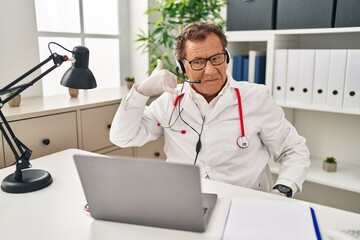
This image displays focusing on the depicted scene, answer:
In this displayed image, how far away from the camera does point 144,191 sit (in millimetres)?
825

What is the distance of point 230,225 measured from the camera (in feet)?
2.89

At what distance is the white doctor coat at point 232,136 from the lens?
137cm

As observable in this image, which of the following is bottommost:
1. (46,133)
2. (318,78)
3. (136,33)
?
(46,133)

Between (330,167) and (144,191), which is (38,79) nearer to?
(144,191)

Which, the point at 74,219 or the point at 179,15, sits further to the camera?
the point at 179,15

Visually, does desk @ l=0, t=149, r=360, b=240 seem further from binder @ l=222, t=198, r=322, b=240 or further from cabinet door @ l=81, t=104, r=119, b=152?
cabinet door @ l=81, t=104, r=119, b=152

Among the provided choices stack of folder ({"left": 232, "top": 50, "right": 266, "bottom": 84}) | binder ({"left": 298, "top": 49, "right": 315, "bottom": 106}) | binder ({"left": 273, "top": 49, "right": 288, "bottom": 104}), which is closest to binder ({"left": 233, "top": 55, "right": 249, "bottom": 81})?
stack of folder ({"left": 232, "top": 50, "right": 266, "bottom": 84})

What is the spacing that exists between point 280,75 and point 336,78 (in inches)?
12.6

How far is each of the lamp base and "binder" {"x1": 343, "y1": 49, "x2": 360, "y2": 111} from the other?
1.55m

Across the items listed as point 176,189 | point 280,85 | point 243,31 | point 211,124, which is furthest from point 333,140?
point 176,189

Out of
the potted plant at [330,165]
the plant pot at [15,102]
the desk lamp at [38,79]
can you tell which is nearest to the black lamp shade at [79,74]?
the desk lamp at [38,79]

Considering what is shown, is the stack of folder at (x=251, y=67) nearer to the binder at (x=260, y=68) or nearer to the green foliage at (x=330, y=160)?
the binder at (x=260, y=68)

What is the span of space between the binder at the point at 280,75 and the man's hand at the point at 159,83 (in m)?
0.96

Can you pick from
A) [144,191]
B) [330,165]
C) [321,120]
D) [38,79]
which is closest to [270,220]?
[144,191]
